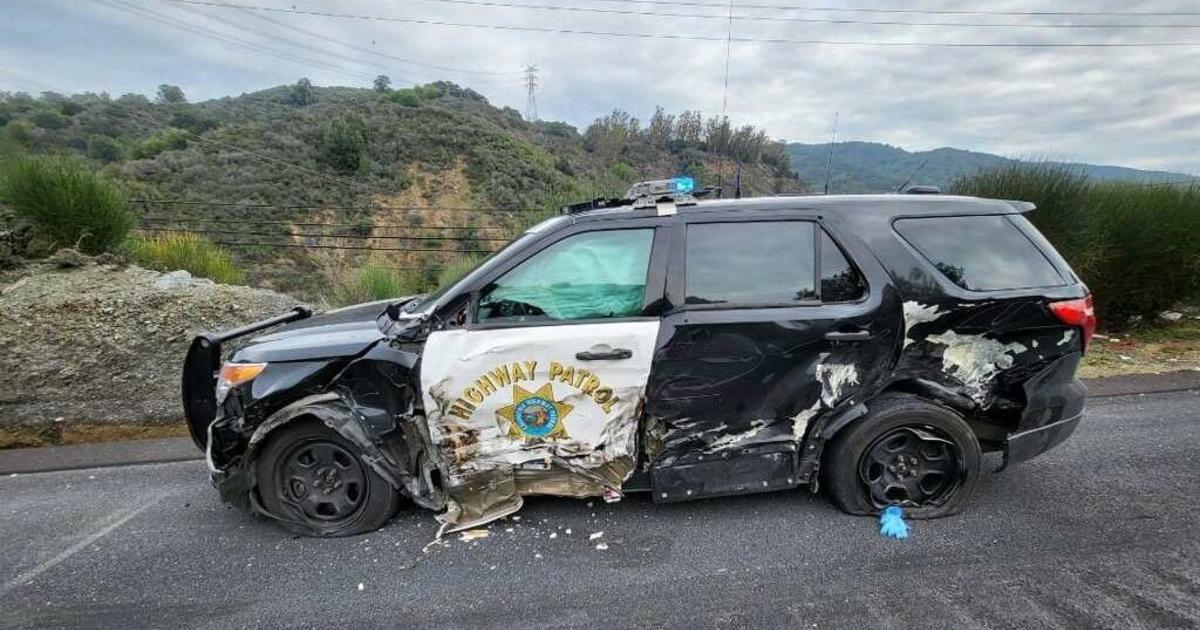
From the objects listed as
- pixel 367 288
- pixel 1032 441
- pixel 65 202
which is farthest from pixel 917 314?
pixel 65 202

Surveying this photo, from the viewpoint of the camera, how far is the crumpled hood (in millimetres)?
2953

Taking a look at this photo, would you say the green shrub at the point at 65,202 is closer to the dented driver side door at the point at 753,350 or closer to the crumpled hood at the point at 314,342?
the crumpled hood at the point at 314,342

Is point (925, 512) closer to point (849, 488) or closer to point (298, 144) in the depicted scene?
point (849, 488)

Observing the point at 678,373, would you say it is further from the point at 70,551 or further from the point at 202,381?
the point at 70,551

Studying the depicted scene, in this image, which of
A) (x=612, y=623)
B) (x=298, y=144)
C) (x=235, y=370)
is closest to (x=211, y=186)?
(x=298, y=144)

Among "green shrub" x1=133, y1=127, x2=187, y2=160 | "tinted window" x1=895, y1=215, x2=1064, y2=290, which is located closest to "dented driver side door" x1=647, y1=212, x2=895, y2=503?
"tinted window" x1=895, y1=215, x2=1064, y2=290

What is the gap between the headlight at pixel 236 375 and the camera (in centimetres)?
297

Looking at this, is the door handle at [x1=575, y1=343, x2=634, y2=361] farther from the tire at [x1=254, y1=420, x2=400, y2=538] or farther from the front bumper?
the front bumper

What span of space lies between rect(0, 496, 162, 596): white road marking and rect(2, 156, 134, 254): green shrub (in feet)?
15.0

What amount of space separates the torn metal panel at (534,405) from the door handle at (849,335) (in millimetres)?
903

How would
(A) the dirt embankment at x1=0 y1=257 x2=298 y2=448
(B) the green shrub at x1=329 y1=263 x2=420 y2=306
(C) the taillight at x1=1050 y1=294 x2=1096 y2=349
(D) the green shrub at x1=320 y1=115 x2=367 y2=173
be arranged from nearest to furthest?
1. (C) the taillight at x1=1050 y1=294 x2=1096 y2=349
2. (A) the dirt embankment at x1=0 y1=257 x2=298 y2=448
3. (B) the green shrub at x1=329 y1=263 x2=420 y2=306
4. (D) the green shrub at x1=320 y1=115 x2=367 y2=173

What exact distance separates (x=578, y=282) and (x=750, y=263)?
0.92m

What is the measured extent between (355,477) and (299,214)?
31699 mm

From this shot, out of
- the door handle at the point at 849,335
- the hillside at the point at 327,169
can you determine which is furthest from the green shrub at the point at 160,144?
the door handle at the point at 849,335
